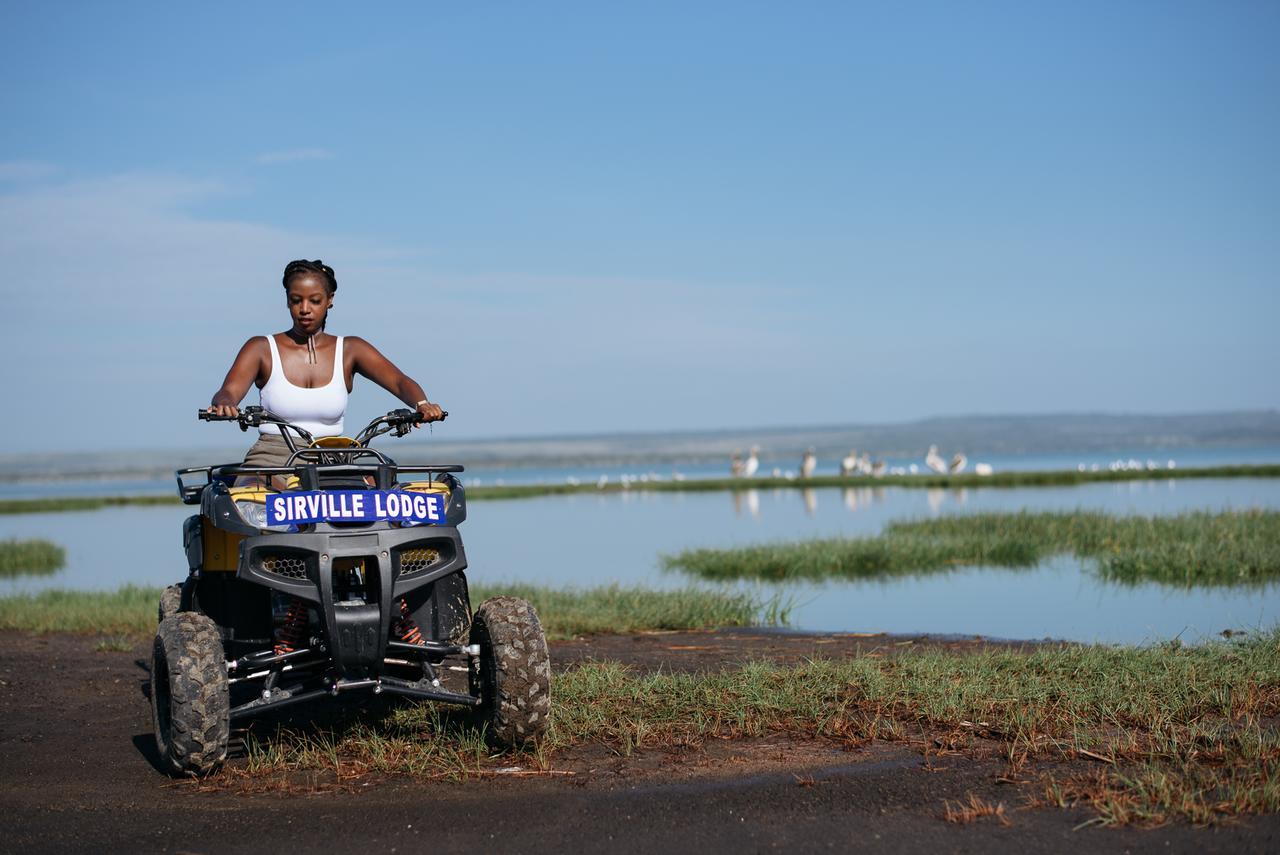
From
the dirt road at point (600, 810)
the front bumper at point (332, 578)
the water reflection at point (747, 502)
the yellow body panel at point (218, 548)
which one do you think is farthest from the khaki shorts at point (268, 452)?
the water reflection at point (747, 502)

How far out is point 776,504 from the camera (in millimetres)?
37469

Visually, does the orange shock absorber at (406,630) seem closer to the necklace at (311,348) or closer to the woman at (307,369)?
the woman at (307,369)

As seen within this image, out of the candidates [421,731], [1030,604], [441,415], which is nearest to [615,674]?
[421,731]

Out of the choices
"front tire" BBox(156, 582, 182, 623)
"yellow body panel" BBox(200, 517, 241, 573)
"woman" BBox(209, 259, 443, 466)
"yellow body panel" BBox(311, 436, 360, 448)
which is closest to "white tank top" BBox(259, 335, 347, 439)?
"woman" BBox(209, 259, 443, 466)

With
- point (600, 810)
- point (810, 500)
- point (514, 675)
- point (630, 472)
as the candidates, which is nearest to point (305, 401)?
point (514, 675)

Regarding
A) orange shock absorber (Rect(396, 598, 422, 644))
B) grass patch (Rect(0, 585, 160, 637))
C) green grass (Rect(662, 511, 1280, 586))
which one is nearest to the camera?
orange shock absorber (Rect(396, 598, 422, 644))

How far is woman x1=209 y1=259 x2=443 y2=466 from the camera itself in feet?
23.1

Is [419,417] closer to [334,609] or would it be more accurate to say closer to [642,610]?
[334,609]

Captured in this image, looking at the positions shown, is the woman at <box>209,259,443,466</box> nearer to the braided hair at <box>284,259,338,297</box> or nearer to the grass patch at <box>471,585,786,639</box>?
the braided hair at <box>284,259,338,297</box>

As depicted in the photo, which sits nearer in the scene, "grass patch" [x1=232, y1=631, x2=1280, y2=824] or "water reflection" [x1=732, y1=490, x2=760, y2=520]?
"grass patch" [x1=232, y1=631, x2=1280, y2=824]

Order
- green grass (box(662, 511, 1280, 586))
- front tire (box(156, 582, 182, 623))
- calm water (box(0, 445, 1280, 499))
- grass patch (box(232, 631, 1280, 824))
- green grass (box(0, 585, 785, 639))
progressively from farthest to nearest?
calm water (box(0, 445, 1280, 499)), green grass (box(662, 511, 1280, 586)), green grass (box(0, 585, 785, 639)), front tire (box(156, 582, 182, 623)), grass patch (box(232, 631, 1280, 824))

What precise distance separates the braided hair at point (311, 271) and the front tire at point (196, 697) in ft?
6.56

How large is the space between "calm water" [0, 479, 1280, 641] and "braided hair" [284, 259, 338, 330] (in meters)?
6.90

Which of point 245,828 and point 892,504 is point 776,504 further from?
point 245,828
